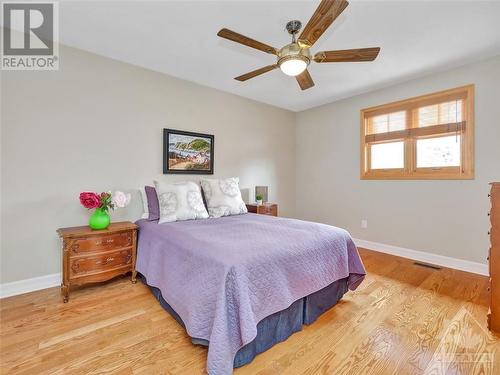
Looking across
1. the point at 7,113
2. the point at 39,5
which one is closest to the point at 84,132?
the point at 7,113

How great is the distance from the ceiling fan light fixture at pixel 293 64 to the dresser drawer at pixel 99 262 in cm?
229

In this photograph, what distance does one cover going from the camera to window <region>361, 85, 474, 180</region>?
288cm

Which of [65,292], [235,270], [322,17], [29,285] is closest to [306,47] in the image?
[322,17]

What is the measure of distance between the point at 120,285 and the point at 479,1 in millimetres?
4014

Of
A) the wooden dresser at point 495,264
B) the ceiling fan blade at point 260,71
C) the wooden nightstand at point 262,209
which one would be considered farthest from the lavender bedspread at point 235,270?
the ceiling fan blade at point 260,71

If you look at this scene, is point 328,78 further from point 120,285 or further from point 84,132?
point 120,285

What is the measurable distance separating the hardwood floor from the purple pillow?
766 mm

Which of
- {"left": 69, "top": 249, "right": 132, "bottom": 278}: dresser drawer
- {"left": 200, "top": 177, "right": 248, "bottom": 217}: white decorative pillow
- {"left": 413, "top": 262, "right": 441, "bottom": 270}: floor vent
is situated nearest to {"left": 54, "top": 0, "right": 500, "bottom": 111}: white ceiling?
{"left": 200, "top": 177, "right": 248, "bottom": 217}: white decorative pillow

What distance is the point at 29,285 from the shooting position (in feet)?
7.50

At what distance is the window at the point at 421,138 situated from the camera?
288cm

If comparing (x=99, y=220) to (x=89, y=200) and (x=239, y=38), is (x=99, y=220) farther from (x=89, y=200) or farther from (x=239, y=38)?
(x=239, y=38)

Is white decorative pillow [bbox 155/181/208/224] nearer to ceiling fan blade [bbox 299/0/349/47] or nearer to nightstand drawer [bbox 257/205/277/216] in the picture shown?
nightstand drawer [bbox 257/205/277/216]

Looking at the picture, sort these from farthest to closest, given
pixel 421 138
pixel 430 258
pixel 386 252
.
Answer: pixel 386 252
pixel 421 138
pixel 430 258

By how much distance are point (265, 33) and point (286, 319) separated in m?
2.45
